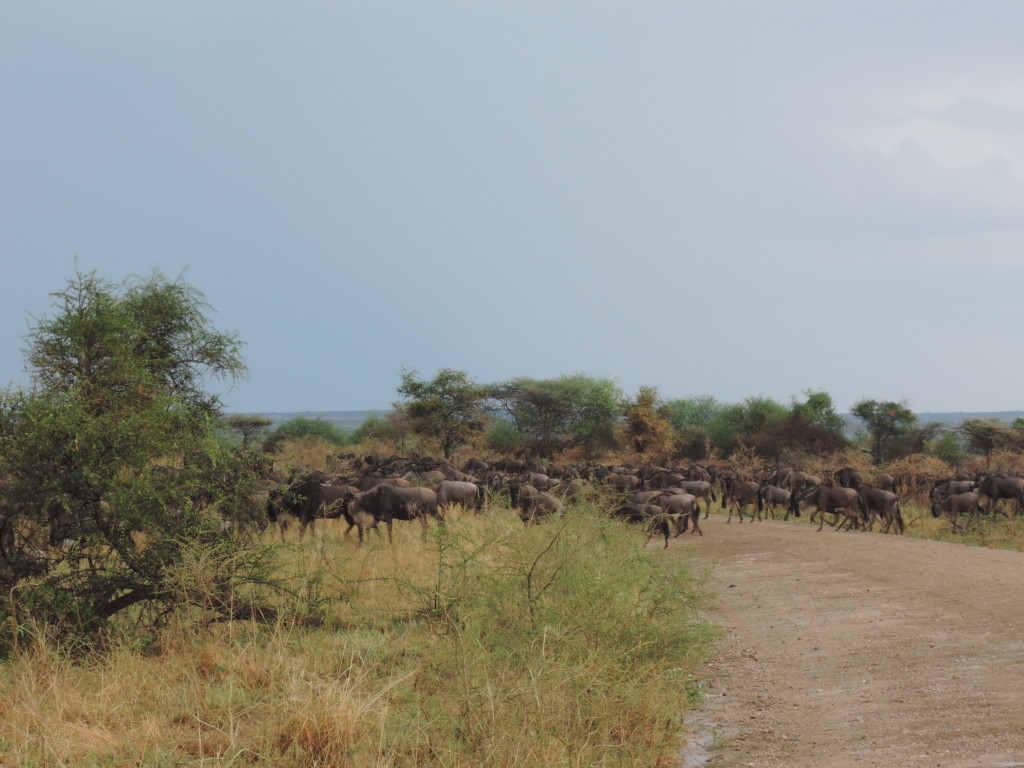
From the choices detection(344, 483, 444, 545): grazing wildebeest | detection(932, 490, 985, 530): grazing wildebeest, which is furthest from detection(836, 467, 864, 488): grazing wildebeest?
detection(344, 483, 444, 545): grazing wildebeest

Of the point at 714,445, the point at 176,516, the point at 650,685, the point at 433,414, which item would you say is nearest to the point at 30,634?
the point at 176,516

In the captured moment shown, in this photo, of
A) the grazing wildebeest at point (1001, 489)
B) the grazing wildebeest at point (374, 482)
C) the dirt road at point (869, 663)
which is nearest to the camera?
the dirt road at point (869, 663)

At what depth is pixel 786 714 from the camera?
23.0 ft

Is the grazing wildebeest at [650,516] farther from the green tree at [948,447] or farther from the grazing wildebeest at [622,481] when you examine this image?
the green tree at [948,447]

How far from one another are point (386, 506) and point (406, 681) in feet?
29.3

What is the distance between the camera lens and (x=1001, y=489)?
21.1m

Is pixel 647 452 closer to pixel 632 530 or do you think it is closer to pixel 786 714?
pixel 632 530

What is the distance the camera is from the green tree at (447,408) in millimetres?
42688

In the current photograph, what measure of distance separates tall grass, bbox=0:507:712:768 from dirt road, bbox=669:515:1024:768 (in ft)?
2.02

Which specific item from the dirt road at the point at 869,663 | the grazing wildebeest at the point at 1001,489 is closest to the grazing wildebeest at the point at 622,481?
the dirt road at the point at 869,663

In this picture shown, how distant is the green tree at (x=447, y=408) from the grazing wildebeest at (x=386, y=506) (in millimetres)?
Answer: 25480

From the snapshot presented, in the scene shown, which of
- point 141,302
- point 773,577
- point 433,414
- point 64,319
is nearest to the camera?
point 773,577

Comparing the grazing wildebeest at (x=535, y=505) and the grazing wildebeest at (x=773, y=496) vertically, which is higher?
the grazing wildebeest at (x=535, y=505)

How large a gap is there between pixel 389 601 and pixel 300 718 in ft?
14.4
